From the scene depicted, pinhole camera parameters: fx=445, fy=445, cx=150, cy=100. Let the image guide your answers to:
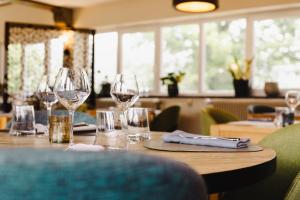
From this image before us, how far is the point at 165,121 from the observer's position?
19.4ft

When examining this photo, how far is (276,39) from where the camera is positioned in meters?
6.35

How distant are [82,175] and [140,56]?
7631mm

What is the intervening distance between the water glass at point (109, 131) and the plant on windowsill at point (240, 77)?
519 cm

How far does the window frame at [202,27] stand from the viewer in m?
6.31

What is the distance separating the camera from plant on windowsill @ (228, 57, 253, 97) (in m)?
6.29

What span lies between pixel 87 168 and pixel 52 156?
0.12 feet

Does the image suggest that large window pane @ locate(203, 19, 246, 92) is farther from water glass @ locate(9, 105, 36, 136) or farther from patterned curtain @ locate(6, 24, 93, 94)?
water glass @ locate(9, 105, 36, 136)

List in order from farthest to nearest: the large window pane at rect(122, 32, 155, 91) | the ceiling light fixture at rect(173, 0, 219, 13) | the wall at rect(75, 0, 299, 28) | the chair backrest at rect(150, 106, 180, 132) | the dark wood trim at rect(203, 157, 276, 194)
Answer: the large window pane at rect(122, 32, 155, 91) → the wall at rect(75, 0, 299, 28) → the chair backrest at rect(150, 106, 180, 132) → the ceiling light fixture at rect(173, 0, 219, 13) → the dark wood trim at rect(203, 157, 276, 194)

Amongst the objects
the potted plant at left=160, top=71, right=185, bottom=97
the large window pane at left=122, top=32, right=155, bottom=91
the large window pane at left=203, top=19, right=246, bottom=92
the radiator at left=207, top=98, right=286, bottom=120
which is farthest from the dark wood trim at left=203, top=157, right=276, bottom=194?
the large window pane at left=122, top=32, right=155, bottom=91

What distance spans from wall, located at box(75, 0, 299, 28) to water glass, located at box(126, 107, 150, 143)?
16.8 ft

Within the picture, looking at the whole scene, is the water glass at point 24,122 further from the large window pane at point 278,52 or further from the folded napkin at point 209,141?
the large window pane at point 278,52

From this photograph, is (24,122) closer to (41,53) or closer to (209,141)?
(209,141)

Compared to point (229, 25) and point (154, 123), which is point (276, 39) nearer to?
point (229, 25)

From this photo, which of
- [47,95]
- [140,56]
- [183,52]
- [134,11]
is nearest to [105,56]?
[140,56]
